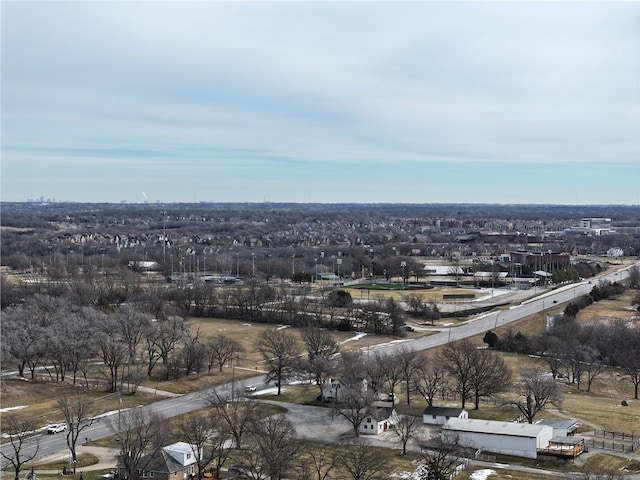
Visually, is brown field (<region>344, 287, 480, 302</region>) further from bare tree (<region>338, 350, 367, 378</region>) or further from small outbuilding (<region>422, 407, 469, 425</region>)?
small outbuilding (<region>422, 407, 469, 425</region>)

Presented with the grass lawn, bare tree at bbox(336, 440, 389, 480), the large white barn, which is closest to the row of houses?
the large white barn

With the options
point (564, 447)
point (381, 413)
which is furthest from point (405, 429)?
point (564, 447)

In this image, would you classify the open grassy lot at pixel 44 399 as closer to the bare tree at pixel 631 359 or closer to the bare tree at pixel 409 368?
the bare tree at pixel 409 368

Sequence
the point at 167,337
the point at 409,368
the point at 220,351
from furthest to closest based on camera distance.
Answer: the point at 167,337 → the point at 220,351 → the point at 409,368

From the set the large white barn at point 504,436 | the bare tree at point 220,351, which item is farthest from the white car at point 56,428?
the large white barn at point 504,436

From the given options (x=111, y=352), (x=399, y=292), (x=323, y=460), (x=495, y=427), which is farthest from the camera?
(x=399, y=292)

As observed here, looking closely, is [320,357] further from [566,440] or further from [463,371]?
[566,440]
